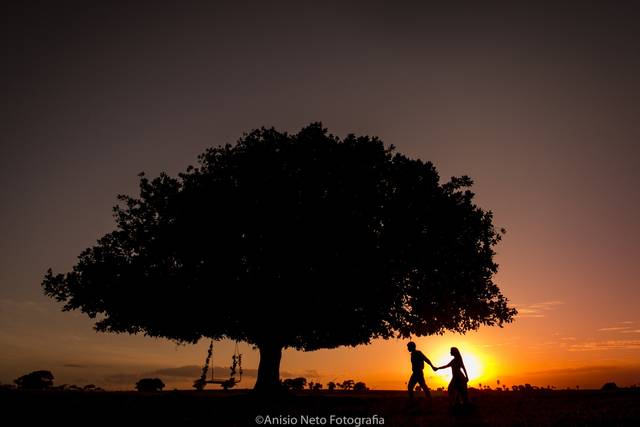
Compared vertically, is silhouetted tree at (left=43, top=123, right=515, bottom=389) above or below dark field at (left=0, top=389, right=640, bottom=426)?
above

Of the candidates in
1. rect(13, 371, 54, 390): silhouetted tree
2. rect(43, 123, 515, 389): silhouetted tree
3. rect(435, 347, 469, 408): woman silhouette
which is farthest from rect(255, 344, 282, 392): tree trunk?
rect(13, 371, 54, 390): silhouetted tree

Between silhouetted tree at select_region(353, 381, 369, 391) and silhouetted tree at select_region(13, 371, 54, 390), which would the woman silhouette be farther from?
silhouetted tree at select_region(13, 371, 54, 390)

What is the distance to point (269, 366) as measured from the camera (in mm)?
33062

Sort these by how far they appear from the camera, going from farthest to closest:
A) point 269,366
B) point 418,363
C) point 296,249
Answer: point 269,366 → point 296,249 → point 418,363

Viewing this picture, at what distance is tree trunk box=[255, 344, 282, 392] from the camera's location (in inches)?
1284

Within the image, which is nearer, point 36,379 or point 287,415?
point 287,415

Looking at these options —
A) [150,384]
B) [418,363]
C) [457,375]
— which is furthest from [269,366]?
[150,384]

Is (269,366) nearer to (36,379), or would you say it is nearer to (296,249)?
(296,249)

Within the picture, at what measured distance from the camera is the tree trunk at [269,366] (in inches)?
1284

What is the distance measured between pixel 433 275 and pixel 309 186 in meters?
9.52

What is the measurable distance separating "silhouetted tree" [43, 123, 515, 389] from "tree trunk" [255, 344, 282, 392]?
2098 millimetres

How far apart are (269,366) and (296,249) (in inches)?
376

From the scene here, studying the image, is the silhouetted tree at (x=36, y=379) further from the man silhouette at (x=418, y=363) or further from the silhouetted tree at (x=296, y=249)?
the man silhouette at (x=418, y=363)

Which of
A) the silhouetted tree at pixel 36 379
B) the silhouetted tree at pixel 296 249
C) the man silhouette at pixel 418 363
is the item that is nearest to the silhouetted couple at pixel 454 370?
the man silhouette at pixel 418 363
